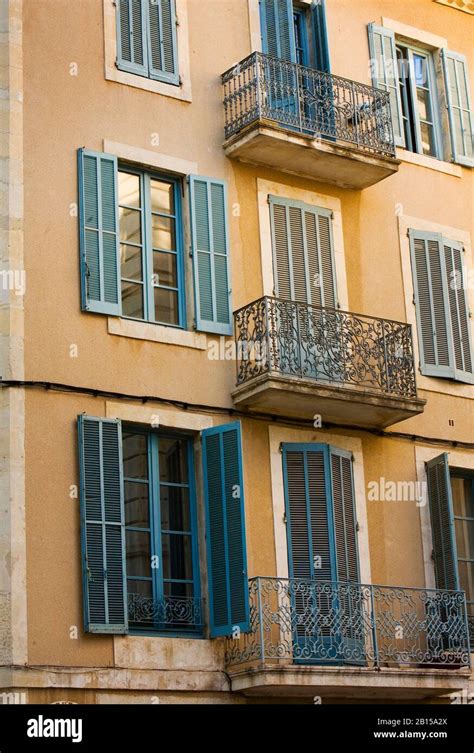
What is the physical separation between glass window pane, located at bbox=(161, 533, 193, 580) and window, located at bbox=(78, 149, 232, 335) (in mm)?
2341

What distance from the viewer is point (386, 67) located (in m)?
19.9

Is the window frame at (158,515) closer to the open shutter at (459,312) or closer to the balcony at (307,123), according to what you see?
the balcony at (307,123)

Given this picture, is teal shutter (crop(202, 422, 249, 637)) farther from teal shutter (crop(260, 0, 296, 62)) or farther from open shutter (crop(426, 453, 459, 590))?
teal shutter (crop(260, 0, 296, 62))

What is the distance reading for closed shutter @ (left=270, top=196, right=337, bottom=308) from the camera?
709 inches

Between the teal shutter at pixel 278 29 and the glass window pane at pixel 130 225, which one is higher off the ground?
the teal shutter at pixel 278 29

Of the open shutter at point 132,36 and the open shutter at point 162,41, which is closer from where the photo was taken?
the open shutter at point 132,36

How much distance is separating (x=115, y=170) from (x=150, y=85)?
4.36 ft

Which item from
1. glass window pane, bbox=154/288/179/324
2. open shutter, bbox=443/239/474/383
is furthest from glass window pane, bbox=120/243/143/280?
open shutter, bbox=443/239/474/383

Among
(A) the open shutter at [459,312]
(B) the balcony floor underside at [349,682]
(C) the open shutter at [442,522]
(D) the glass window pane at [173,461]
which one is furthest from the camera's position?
(A) the open shutter at [459,312]

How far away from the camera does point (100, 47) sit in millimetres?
17375

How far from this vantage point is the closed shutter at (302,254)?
18.0 m

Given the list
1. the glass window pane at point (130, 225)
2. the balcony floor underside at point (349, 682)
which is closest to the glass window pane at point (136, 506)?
the balcony floor underside at point (349, 682)

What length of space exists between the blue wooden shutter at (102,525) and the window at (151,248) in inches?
64.6

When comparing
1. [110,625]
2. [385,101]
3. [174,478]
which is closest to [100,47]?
[385,101]
